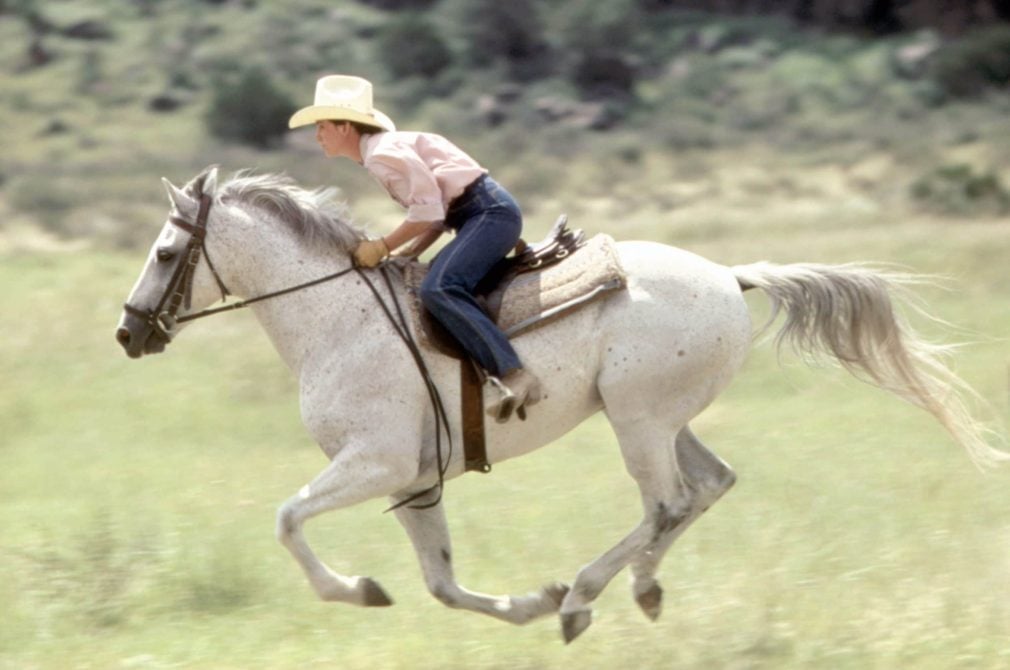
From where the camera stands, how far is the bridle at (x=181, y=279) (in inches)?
271

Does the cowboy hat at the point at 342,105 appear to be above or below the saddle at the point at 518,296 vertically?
above

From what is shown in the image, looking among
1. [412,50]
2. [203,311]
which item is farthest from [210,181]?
[412,50]

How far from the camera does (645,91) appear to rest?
55594 millimetres

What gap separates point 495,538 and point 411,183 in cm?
291

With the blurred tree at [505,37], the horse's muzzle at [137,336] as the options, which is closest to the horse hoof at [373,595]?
the horse's muzzle at [137,336]

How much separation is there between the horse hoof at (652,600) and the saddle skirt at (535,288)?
1.22m

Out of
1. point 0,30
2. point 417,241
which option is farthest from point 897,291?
point 0,30

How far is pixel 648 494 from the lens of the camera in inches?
279

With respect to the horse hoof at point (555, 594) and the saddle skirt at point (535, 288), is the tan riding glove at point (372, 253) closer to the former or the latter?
the saddle skirt at point (535, 288)

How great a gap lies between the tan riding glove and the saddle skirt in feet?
0.53

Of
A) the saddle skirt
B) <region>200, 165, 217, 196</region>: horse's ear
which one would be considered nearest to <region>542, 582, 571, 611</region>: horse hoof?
the saddle skirt

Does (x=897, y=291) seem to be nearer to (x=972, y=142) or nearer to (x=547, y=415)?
(x=547, y=415)

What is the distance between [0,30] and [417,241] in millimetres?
58658

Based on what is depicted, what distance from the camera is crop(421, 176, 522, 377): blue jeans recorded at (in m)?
6.70
